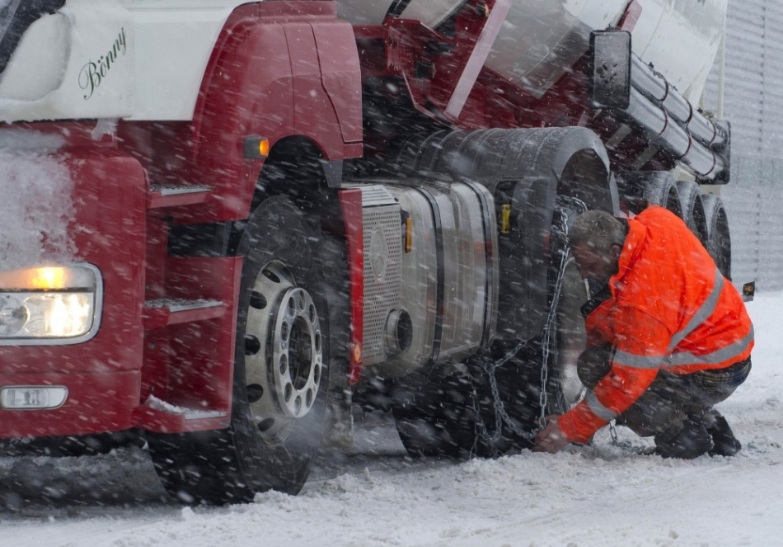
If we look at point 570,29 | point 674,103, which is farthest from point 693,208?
point 570,29

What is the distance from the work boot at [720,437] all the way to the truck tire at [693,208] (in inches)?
116

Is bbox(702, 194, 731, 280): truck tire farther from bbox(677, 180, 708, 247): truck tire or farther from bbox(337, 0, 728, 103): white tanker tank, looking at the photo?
bbox(337, 0, 728, 103): white tanker tank

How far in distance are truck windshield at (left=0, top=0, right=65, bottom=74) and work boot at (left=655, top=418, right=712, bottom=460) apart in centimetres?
338

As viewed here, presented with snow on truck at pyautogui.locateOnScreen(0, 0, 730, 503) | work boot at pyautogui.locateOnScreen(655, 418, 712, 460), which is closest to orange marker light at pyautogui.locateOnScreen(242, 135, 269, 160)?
snow on truck at pyautogui.locateOnScreen(0, 0, 730, 503)

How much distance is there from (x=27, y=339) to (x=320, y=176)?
1465 mm

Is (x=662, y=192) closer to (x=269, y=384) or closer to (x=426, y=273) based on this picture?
(x=426, y=273)

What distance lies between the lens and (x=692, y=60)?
29.4ft

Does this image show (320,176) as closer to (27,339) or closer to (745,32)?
(27,339)

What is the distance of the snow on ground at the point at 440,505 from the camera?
3965 mm

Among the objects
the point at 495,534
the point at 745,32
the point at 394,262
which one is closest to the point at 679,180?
the point at 394,262

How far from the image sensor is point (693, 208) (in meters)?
8.87

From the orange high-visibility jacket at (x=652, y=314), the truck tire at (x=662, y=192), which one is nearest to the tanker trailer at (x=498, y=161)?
the orange high-visibility jacket at (x=652, y=314)

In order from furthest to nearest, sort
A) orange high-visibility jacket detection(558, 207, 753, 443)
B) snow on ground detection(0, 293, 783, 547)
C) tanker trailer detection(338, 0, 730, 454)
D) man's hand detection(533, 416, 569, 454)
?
tanker trailer detection(338, 0, 730, 454) < man's hand detection(533, 416, 569, 454) < orange high-visibility jacket detection(558, 207, 753, 443) < snow on ground detection(0, 293, 783, 547)

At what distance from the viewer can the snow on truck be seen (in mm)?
3676
